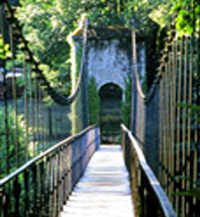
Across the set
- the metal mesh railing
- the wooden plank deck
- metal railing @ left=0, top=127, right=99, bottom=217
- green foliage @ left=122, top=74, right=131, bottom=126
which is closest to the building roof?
green foliage @ left=122, top=74, right=131, bottom=126

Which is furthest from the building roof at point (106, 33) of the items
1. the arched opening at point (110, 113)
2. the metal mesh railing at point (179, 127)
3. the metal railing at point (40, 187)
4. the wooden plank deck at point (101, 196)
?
the metal railing at point (40, 187)

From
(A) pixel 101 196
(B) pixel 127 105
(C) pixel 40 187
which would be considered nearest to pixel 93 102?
(B) pixel 127 105

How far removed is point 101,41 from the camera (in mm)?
18203

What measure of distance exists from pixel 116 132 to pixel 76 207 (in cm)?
1559

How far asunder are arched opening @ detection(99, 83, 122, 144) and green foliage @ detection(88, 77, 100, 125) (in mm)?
1910

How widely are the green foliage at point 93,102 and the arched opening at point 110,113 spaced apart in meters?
1.91

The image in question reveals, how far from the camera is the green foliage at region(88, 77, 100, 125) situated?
59.6ft

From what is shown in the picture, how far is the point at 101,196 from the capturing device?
597cm

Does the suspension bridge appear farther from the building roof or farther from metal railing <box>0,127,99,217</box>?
the building roof

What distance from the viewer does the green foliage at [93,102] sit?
18156mm

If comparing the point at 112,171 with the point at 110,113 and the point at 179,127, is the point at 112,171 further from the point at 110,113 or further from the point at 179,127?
the point at 110,113

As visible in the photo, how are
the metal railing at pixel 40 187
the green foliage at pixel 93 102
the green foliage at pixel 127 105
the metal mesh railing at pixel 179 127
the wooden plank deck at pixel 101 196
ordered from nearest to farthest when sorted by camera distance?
1. the metal mesh railing at pixel 179 127
2. the metal railing at pixel 40 187
3. the wooden plank deck at pixel 101 196
4. the green foliage at pixel 127 105
5. the green foliage at pixel 93 102

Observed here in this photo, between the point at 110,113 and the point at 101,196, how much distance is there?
50.0ft

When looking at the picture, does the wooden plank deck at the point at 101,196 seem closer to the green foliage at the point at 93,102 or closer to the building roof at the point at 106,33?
the green foliage at the point at 93,102
